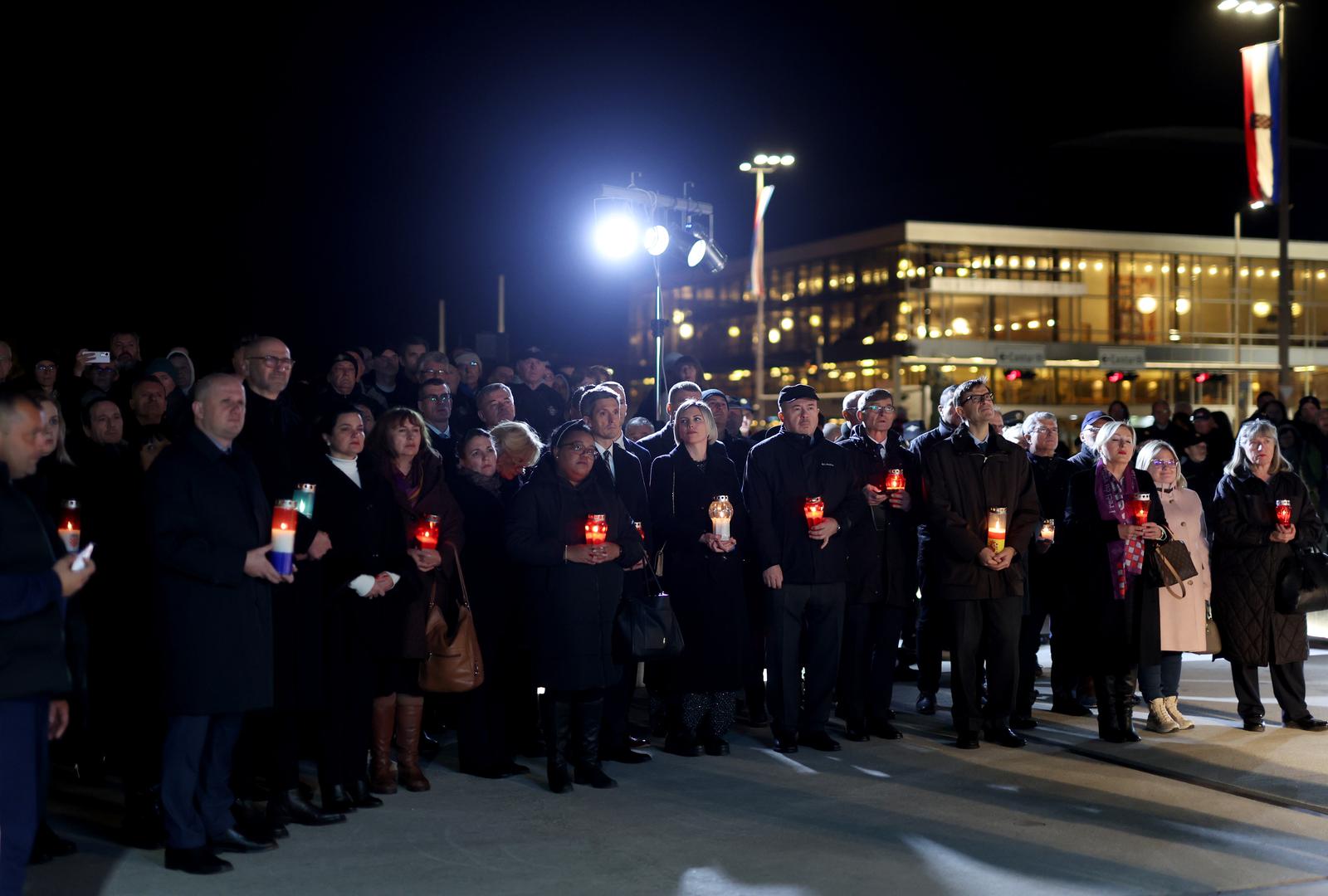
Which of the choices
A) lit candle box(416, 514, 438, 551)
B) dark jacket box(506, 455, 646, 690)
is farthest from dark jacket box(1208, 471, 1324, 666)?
lit candle box(416, 514, 438, 551)

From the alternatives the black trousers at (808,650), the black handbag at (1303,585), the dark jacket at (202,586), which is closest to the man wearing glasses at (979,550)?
the black trousers at (808,650)

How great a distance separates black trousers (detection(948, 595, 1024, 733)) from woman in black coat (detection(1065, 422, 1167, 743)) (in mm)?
570

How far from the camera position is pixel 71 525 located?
6.02m

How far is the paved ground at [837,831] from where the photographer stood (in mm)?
5918

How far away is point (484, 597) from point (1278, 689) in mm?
5428

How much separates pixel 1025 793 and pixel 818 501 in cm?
215

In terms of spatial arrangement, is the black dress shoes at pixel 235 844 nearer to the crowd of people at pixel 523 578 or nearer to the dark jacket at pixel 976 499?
the crowd of people at pixel 523 578

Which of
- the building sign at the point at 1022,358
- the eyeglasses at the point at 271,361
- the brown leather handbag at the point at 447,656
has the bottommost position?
the brown leather handbag at the point at 447,656

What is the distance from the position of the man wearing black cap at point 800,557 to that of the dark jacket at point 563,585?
1.33 m

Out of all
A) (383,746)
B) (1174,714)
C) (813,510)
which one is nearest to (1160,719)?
(1174,714)

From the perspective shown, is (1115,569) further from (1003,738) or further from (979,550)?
(1003,738)

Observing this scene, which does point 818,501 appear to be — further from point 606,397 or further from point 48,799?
point 48,799

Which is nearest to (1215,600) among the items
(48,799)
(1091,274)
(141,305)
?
(48,799)

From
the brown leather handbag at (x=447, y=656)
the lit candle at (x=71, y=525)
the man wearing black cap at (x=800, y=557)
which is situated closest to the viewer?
the lit candle at (x=71, y=525)
